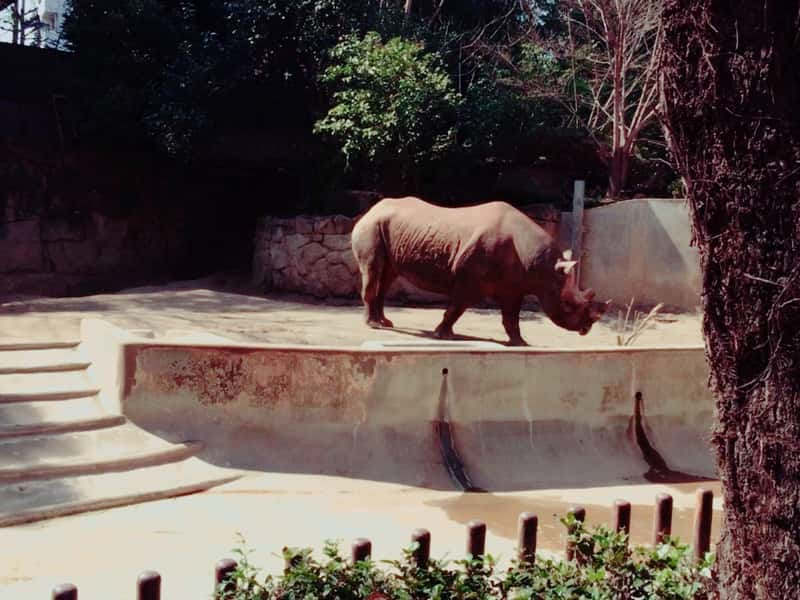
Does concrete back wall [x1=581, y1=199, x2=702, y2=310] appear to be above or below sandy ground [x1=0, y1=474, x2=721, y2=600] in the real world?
above

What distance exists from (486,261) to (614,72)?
7.69m

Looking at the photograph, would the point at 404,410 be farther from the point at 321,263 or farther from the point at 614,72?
the point at 614,72

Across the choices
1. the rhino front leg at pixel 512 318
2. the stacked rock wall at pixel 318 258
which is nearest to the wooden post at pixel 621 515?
the rhino front leg at pixel 512 318

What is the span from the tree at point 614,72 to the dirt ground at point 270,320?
3.24 m

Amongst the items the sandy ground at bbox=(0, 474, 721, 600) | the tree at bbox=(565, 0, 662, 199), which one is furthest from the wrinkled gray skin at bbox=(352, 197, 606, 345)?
the tree at bbox=(565, 0, 662, 199)

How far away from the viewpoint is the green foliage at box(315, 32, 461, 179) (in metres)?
14.4

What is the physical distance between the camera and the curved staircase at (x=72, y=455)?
5414 mm

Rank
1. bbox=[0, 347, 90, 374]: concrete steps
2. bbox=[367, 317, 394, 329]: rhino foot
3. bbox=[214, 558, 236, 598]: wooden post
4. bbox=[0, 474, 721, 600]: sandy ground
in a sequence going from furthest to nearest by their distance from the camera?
bbox=[367, 317, 394, 329]: rhino foot < bbox=[0, 347, 90, 374]: concrete steps < bbox=[0, 474, 721, 600]: sandy ground < bbox=[214, 558, 236, 598]: wooden post

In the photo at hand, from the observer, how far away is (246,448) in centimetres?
638

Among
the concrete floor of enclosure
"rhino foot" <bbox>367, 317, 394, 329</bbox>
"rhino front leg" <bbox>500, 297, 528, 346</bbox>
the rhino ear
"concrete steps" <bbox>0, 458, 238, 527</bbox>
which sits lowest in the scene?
the concrete floor of enclosure

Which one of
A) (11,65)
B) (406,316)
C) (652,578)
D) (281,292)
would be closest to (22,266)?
(11,65)

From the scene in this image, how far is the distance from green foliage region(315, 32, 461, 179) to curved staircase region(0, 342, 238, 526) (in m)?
8.53

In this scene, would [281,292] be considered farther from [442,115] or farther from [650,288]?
[650,288]

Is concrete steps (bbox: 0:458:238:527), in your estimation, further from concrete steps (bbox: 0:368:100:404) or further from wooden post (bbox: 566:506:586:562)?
wooden post (bbox: 566:506:586:562)
